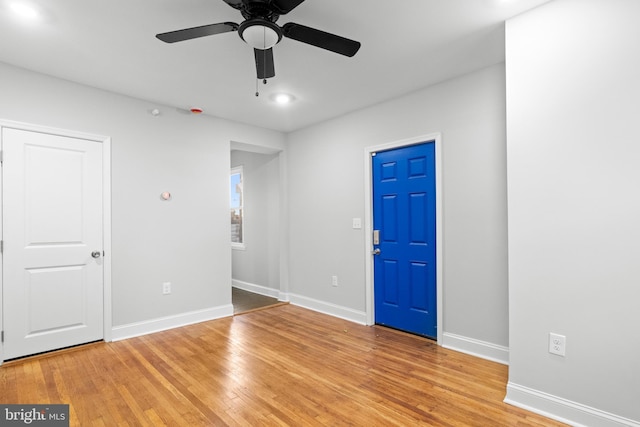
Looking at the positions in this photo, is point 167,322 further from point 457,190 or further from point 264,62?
point 457,190

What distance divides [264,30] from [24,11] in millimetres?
1618

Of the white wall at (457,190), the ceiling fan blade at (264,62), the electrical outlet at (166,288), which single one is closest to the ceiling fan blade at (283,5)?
the ceiling fan blade at (264,62)

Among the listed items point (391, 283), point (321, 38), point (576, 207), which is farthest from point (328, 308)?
point (321, 38)

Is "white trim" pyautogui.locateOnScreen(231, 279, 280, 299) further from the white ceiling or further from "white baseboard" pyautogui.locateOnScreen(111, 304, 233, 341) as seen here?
the white ceiling

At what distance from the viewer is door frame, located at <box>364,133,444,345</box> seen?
320 cm

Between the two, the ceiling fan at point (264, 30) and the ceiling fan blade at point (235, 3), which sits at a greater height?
the ceiling fan blade at point (235, 3)

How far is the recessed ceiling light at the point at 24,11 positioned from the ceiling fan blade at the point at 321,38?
166 cm

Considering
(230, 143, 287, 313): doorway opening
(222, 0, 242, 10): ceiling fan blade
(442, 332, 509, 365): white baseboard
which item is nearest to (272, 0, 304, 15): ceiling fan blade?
(222, 0, 242, 10): ceiling fan blade

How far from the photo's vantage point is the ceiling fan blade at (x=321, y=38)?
6.13 feet

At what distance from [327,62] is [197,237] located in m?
2.57

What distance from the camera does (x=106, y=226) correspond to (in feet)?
11.0

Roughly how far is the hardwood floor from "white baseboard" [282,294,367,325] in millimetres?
402

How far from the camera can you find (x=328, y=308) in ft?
14.1

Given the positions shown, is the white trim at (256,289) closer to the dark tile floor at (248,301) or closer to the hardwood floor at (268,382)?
the dark tile floor at (248,301)
